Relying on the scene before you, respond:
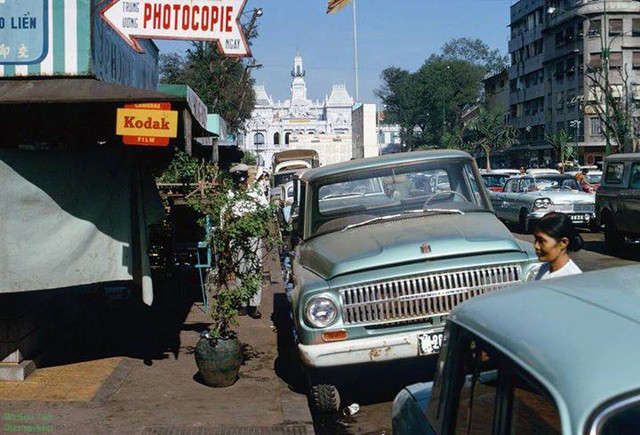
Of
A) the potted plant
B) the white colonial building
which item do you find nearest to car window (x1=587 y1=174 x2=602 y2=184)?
the potted plant

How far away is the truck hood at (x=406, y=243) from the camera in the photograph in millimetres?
6785

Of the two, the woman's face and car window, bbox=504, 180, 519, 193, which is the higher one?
car window, bbox=504, 180, 519, 193

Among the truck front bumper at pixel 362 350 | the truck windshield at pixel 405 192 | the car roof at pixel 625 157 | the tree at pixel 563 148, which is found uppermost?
the tree at pixel 563 148

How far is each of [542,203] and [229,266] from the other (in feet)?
51.9

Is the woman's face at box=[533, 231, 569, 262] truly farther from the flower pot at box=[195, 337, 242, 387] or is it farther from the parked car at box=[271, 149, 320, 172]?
the parked car at box=[271, 149, 320, 172]

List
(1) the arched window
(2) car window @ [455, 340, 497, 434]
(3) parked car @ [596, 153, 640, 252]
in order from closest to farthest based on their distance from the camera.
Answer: (2) car window @ [455, 340, 497, 434] < (3) parked car @ [596, 153, 640, 252] < (1) the arched window

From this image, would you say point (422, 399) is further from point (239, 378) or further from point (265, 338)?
point (265, 338)

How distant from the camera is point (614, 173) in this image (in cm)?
1781

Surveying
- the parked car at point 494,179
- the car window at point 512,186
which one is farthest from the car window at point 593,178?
the car window at point 512,186

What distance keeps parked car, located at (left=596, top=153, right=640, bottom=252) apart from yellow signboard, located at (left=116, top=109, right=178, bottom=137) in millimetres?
12380

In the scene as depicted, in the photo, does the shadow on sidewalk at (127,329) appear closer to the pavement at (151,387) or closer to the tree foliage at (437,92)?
the pavement at (151,387)

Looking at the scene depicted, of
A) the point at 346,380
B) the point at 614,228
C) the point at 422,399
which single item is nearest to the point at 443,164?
the point at 346,380

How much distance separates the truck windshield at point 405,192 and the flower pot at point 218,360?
1458 mm

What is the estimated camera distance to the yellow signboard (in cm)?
696
